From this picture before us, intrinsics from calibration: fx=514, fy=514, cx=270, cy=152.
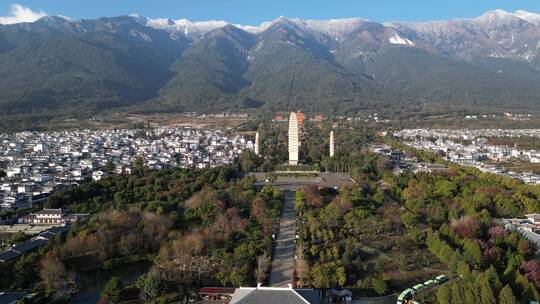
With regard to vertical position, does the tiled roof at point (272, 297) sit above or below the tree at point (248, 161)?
below

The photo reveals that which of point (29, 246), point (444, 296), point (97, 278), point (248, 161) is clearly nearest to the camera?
point (444, 296)

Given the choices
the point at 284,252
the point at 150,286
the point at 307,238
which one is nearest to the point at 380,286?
the point at 284,252

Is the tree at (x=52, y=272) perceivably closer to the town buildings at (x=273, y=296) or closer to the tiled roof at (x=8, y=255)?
the tiled roof at (x=8, y=255)

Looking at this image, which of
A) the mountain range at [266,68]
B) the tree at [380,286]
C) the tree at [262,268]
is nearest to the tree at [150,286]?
the tree at [262,268]

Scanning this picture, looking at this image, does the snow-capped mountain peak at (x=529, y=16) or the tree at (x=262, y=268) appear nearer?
the tree at (x=262, y=268)

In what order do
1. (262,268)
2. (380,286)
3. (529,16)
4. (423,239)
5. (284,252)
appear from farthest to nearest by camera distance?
(529,16) < (423,239) < (284,252) < (262,268) < (380,286)

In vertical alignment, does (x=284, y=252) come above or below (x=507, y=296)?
below

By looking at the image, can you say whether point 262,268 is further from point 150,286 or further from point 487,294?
point 487,294
